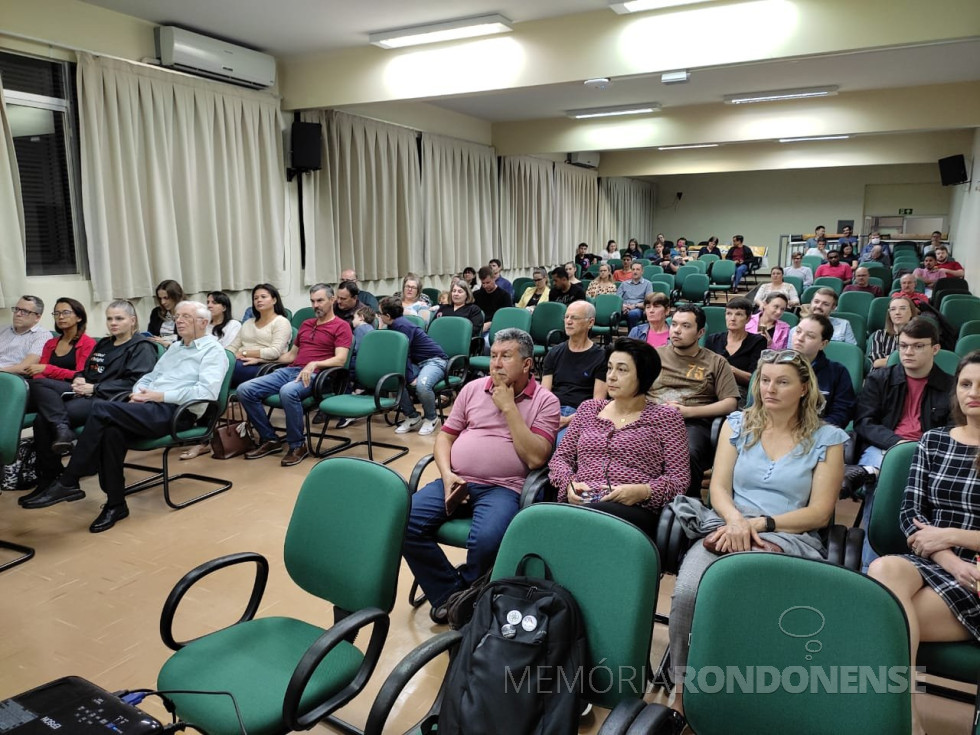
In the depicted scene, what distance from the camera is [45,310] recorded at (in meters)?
5.00

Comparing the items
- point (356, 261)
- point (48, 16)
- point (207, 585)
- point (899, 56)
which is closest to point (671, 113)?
point (899, 56)

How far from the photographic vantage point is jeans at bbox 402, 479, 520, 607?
2441 millimetres

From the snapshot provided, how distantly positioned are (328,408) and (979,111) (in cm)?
856

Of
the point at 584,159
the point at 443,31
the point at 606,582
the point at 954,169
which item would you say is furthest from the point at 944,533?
the point at 584,159

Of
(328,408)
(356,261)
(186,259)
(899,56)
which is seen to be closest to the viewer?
(328,408)

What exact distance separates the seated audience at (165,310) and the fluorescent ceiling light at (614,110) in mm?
6058

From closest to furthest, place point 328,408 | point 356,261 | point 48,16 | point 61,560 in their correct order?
point 61,560
point 328,408
point 48,16
point 356,261

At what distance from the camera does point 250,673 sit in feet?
5.54

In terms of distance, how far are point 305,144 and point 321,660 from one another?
20.1 ft

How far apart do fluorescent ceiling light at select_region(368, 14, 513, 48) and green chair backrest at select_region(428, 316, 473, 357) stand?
94.3 inches

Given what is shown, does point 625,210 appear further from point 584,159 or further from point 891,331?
point 891,331

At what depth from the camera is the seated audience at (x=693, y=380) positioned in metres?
3.40

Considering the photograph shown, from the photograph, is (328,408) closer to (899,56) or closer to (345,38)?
(345,38)

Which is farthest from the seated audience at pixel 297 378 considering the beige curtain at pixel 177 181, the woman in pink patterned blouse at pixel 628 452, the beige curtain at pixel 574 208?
the beige curtain at pixel 574 208
